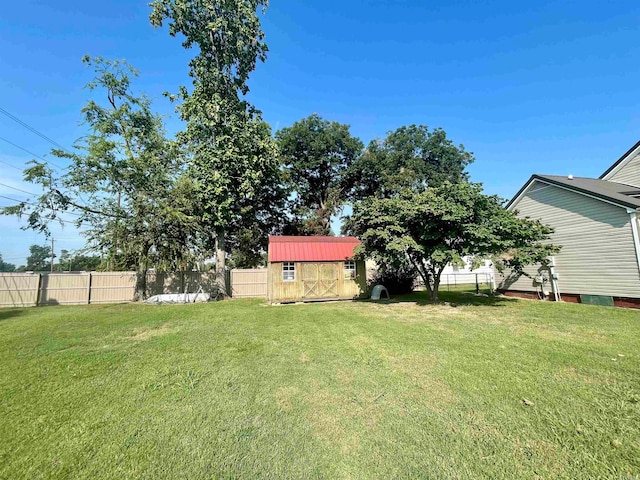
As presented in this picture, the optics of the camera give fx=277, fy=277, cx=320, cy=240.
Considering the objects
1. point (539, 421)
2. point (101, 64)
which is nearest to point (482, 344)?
point (539, 421)

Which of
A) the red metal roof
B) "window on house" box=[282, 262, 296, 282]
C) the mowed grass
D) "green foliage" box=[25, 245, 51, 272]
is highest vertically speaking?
"green foliage" box=[25, 245, 51, 272]

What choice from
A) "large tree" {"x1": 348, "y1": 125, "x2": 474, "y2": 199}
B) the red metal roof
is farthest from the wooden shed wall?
"large tree" {"x1": 348, "y1": 125, "x2": 474, "y2": 199}

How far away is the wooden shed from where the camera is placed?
13.9 m

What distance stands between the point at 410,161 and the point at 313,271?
15845 millimetres

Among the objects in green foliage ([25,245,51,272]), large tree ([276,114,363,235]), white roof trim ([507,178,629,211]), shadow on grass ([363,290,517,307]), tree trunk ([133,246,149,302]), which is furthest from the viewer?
green foliage ([25,245,51,272])

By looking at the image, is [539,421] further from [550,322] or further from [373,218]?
[373,218]

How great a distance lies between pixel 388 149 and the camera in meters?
25.8

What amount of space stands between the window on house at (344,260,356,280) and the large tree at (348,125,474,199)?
11.1 metres

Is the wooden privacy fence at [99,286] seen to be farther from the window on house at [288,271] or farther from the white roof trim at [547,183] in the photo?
the white roof trim at [547,183]

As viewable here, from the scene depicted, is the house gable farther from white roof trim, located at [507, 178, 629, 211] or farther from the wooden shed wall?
the wooden shed wall

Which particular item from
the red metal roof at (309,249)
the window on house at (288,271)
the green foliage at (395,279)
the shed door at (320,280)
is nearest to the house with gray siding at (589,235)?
the green foliage at (395,279)

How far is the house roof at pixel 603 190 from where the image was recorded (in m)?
10.0

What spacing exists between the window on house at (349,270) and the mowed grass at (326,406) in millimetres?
8236

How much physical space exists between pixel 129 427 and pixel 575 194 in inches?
622
